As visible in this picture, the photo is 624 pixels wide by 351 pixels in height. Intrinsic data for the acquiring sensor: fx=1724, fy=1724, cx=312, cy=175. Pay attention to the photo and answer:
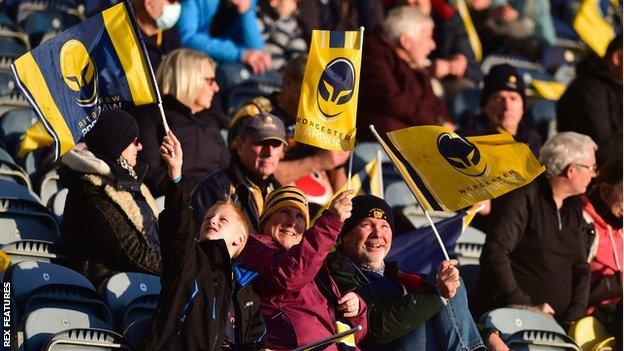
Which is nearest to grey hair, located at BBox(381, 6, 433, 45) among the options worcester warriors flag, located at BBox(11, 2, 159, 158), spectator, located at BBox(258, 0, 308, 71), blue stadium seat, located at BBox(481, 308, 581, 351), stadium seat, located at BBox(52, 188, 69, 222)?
spectator, located at BBox(258, 0, 308, 71)

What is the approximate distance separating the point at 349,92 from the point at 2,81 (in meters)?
2.69

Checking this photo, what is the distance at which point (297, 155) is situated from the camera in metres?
9.14

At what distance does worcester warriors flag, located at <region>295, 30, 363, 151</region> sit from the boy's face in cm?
71

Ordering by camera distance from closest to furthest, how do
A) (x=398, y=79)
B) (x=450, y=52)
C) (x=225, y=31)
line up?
(x=398, y=79) < (x=225, y=31) < (x=450, y=52)

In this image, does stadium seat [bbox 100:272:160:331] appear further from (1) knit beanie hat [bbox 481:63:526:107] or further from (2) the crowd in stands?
(1) knit beanie hat [bbox 481:63:526:107]

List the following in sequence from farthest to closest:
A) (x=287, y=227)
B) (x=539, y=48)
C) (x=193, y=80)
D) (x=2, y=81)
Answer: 1. (x=539, y=48)
2. (x=2, y=81)
3. (x=193, y=80)
4. (x=287, y=227)

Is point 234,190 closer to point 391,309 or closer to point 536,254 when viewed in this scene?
point 391,309

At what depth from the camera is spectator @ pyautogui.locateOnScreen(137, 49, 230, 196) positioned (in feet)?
29.3

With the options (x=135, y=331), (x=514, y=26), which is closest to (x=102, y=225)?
(x=135, y=331)

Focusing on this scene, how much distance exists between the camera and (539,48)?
1374 centimetres

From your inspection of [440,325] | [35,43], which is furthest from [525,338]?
[35,43]

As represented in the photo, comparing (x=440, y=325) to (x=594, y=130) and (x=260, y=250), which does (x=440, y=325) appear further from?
(x=594, y=130)

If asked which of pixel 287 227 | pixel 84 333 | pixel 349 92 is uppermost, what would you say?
pixel 349 92

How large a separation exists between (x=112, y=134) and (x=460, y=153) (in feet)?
5.23
